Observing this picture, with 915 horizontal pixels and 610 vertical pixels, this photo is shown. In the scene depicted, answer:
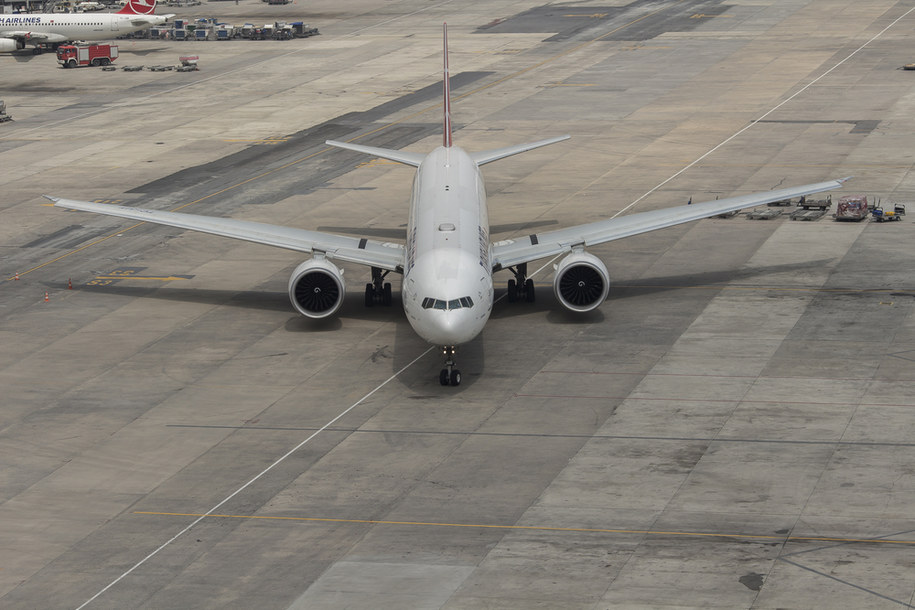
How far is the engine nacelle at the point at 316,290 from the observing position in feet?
156

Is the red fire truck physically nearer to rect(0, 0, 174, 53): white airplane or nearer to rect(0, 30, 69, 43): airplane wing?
rect(0, 0, 174, 53): white airplane

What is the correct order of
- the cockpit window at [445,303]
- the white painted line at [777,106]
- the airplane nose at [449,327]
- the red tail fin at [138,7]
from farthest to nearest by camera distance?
the red tail fin at [138,7] → the white painted line at [777,106] → the cockpit window at [445,303] → the airplane nose at [449,327]

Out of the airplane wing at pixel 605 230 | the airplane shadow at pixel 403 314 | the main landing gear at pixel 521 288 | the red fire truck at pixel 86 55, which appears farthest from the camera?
the red fire truck at pixel 86 55

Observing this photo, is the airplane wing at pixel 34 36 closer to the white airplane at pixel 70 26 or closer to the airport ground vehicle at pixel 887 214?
the white airplane at pixel 70 26

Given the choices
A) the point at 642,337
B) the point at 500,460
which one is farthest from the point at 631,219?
the point at 500,460

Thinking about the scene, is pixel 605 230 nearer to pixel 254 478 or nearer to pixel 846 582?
pixel 254 478

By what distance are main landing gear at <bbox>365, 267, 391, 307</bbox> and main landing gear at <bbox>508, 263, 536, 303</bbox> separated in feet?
14.7

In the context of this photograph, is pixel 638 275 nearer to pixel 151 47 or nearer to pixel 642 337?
pixel 642 337

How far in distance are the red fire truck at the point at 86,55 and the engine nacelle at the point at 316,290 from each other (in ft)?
249

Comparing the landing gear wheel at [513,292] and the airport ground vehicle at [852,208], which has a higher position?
the airport ground vehicle at [852,208]

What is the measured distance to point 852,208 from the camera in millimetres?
60094

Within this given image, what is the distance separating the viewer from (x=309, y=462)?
122 ft

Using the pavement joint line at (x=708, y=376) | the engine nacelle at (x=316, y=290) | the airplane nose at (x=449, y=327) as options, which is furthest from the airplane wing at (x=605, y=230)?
the airplane nose at (x=449, y=327)

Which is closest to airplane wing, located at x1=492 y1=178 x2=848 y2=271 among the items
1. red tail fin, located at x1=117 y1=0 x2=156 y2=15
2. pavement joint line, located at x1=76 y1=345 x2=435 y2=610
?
pavement joint line, located at x1=76 y1=345 x2=435 y2=610
